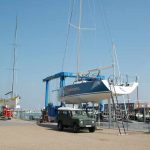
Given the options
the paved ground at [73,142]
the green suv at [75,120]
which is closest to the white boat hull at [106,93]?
the green suv at [75,120]

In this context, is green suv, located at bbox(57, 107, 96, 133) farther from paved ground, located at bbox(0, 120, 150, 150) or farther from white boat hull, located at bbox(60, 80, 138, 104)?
paved ground, located at bbox(0, 120, 150, 150)

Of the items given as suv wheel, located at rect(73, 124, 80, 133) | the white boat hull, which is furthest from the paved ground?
the white boat hull

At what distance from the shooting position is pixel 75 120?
2475 centimetres

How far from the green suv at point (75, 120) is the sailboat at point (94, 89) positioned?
10.4ft

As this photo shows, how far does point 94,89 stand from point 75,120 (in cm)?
501

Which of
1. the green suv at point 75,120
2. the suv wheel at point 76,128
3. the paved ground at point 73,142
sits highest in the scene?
the green suv at point 75,120

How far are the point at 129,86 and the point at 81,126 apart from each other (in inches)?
274

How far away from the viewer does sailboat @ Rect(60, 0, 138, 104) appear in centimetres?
2780

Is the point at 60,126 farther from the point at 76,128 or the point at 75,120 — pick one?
the point at 76,128

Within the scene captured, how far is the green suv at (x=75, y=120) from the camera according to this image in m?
24.4

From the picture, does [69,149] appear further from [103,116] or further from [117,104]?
[103,116]

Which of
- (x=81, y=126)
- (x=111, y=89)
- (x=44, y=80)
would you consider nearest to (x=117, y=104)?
(x=111, y=89)

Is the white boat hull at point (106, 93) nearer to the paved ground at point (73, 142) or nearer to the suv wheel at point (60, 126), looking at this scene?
the suv wheel at point (60, 126)

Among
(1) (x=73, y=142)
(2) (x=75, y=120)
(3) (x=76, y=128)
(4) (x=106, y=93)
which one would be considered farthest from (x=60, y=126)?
(1) (x=73, y=142)
